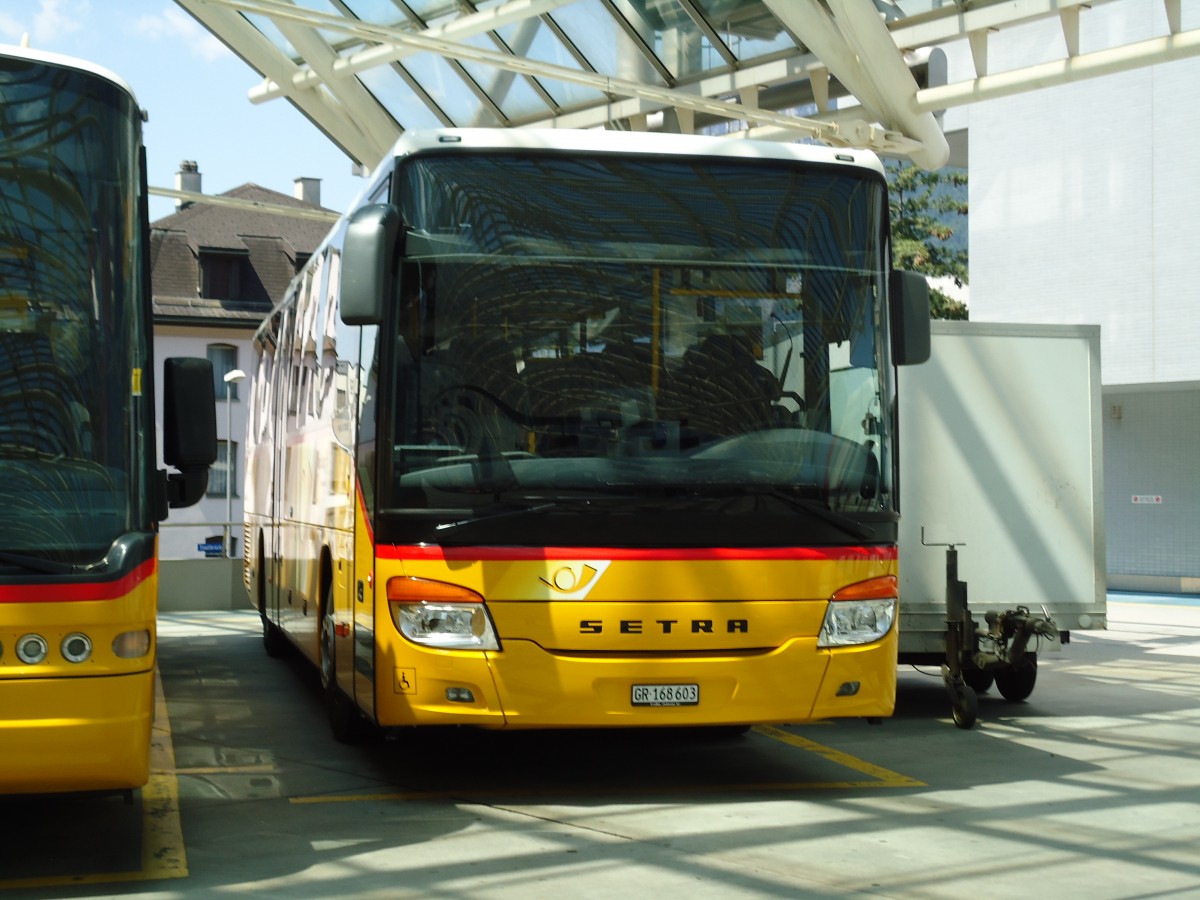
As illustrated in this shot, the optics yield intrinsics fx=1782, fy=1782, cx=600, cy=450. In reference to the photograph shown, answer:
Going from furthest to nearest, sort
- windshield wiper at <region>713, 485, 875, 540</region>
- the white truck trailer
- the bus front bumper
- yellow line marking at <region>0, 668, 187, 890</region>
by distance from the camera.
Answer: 1. the white truck trailer
2. windshield wiper at <region>713, 485, 875, 540</region>
3. yellow line marking at <region>0, 668, 187, 890</region>
4. the bus front bumper

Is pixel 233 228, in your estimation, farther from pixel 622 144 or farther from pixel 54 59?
pixel 54 59

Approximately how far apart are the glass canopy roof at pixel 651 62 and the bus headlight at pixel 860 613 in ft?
22.9

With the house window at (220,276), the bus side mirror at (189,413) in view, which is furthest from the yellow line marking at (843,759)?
the house window at (220,276)

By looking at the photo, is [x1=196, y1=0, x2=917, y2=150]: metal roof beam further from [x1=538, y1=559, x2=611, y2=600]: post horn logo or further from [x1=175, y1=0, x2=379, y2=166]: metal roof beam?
[x1=538, y1=559, x2=611, y2=600]: post horn logo

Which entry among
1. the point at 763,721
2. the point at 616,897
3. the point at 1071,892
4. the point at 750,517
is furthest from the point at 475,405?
the point at 1071,892

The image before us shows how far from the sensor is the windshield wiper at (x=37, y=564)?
608cm

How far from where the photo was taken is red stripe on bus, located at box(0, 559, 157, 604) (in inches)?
Result: 238

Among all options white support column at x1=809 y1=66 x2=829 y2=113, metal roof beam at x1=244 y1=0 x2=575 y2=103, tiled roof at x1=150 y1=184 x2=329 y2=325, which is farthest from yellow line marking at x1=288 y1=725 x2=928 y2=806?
tiled roof at x1=150 y1=184 x2=329 y2=325

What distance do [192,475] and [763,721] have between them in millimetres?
2772

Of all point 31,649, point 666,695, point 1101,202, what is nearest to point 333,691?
point 666,695

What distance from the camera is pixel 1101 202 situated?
26.3 m

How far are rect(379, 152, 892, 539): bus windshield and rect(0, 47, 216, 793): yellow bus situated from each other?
4.83ft

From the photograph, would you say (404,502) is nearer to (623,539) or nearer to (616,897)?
(623,539)

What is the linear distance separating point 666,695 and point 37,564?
9.51 feet
